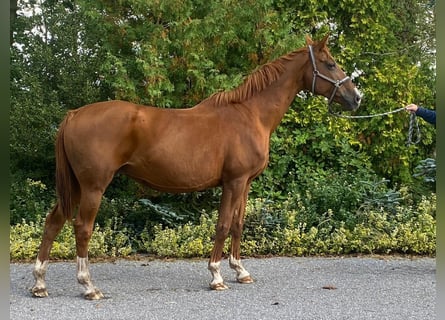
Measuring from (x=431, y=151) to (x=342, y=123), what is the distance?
172 centimetres

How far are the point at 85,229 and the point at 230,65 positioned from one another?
4.10 meters

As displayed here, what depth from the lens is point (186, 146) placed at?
501 cm

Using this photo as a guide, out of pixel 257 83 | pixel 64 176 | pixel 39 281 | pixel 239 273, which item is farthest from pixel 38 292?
pixel 257 83

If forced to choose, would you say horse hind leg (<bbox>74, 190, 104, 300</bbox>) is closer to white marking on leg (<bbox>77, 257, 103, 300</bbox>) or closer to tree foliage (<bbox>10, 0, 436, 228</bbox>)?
white marking on leg (<bbox>77, 257, 103, 300</bbox>)

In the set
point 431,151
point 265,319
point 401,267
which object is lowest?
point 265,319

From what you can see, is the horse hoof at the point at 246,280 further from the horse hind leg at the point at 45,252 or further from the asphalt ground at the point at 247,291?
the horse hind leg at the point at 45,252

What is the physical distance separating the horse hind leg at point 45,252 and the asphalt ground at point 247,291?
0.12 meters

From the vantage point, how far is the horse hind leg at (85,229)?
4.66m

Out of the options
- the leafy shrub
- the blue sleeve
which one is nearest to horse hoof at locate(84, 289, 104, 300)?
the leafy shrub

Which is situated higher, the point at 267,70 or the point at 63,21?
the point at 63,21

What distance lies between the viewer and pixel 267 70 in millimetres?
5469

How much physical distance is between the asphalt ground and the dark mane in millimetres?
1911

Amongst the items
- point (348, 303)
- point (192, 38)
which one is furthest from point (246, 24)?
point (348, 303)

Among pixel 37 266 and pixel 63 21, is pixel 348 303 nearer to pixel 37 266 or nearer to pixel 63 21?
pixel 37 266
